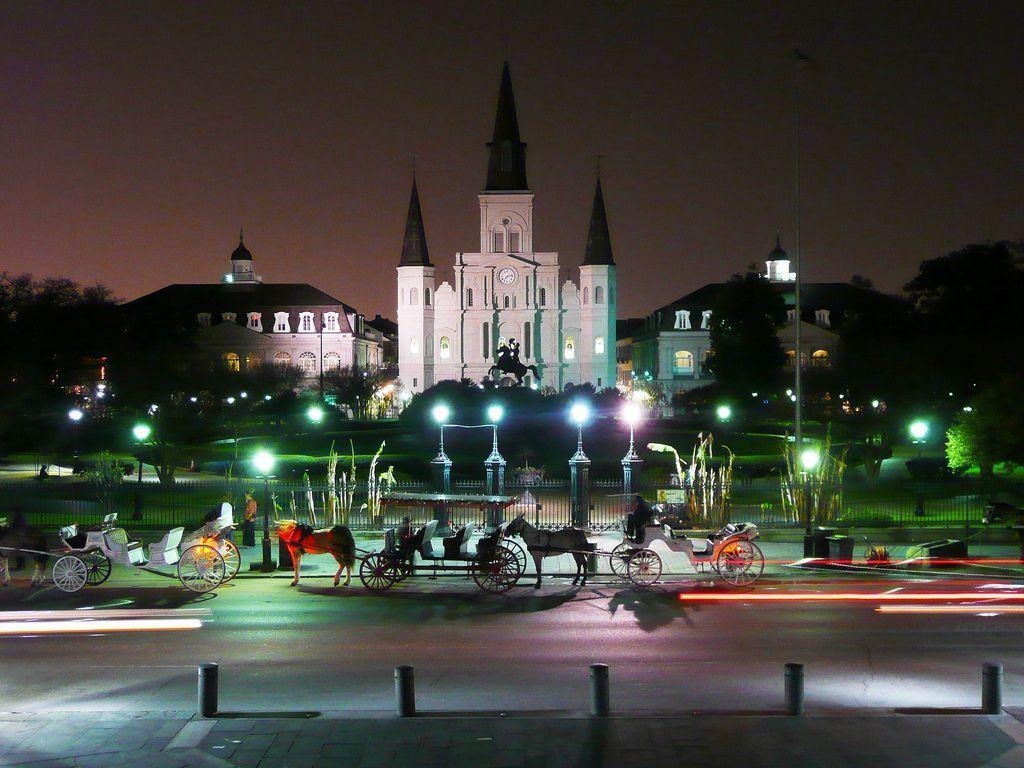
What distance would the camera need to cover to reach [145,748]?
9500 mm

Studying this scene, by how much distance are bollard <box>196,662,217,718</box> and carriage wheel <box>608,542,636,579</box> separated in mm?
9484

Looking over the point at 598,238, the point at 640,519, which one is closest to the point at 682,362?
the point at 598,238

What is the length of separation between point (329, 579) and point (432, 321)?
88881mm

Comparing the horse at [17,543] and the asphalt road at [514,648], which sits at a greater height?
the horse at [17,543]

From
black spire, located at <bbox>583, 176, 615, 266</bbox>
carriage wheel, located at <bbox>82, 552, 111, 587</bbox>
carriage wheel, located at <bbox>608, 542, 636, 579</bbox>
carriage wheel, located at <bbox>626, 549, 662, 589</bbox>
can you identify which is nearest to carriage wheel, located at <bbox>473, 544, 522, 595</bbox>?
carriage wheel, located at <bbox>608, 542, 636, 579</bbox>

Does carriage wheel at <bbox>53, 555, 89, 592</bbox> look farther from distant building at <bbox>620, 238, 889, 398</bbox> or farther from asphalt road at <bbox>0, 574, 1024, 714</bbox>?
distant building at <bbox>620, 238, 889, 398</bbox>

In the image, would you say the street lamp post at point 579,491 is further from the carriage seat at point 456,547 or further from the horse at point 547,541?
the carriage seat at point 456,547

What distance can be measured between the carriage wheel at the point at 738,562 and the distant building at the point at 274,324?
286 ft

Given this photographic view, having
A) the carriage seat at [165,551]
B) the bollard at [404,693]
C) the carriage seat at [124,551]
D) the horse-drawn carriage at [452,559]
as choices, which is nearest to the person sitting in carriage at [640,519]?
the horse-drawn carriage at [452,559]

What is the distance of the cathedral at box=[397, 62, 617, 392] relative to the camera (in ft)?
352

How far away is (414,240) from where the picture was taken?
109562 mm

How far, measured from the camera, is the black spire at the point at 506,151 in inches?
4368

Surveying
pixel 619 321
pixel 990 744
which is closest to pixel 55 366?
pixel 990 744

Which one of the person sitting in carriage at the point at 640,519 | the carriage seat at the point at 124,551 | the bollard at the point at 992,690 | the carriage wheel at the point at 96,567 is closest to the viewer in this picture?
the bollard at the point at 992,690
